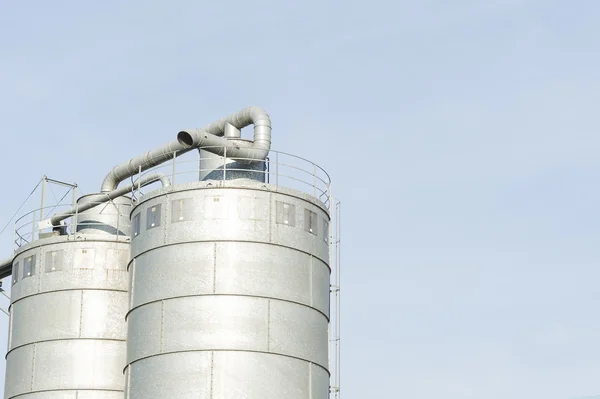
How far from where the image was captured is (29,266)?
138 feet

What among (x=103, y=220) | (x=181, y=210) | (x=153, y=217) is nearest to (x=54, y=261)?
(x=103, y=220)

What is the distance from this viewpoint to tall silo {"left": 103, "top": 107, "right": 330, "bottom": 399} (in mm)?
34156

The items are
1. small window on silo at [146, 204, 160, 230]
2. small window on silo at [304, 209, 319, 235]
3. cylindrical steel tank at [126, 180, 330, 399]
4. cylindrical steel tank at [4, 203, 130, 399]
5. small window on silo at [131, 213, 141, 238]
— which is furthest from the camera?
cylindrical steel tank at [4, 203, 130, 399]

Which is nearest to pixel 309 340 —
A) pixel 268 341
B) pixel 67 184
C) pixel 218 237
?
pixel 268 341

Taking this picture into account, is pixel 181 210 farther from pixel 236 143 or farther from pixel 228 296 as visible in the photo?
pixel 236 143

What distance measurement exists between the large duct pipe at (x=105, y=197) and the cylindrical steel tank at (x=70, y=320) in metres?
1.60

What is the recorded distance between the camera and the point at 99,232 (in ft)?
142

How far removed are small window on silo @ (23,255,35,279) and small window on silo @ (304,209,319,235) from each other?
1089 cm

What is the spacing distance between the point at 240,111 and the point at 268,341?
9300mm

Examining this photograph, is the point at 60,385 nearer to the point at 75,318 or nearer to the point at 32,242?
the point at 75,318

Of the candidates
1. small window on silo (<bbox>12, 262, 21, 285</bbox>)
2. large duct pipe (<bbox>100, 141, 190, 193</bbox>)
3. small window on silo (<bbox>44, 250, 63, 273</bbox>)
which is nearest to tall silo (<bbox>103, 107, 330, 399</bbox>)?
large duct pipe (<bbox>100, 141, 190, 193</bbox>)

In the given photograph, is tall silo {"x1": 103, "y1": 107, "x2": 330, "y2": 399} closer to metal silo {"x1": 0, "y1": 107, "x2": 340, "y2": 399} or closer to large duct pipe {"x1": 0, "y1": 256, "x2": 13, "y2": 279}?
metal silo {"x1": 0, "y1": 107, "x2": 340, "y2": 399}

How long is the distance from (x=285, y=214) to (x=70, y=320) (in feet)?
29.7

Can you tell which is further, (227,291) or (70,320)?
(70,320)
